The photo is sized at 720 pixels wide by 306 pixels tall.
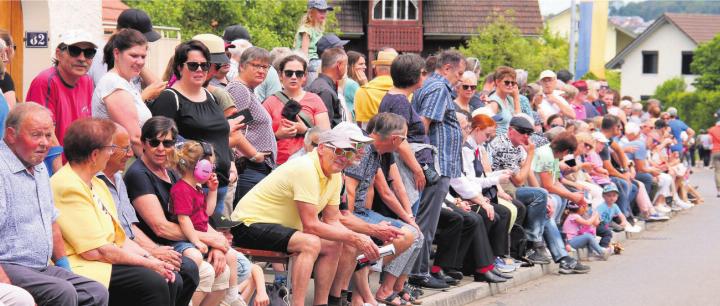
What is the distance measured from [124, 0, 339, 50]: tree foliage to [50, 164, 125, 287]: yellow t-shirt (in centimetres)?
3586

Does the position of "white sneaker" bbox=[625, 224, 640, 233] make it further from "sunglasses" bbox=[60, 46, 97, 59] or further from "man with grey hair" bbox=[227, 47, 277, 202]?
"sunglasses" bbox=[60, 46, 97, 59]

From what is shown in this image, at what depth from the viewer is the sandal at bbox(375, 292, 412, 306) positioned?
10428 mm

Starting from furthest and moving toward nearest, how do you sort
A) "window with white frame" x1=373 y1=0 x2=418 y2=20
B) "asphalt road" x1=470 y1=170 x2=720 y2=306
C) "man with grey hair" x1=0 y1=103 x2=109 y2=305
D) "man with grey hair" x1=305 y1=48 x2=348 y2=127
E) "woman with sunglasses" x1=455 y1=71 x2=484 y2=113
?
"window with white frame" x1=373 y1=0 x2=418 y2=20, "woman with sunglasses" x1=455 y1=71 x2=484 y2=113, "asphalt road" x1=470 y1=170 x2=720 y2=306, "man with grey hair" x1=305 y1=48 x2=348 y2=127, "man with grey hair" x1=0 y1=103 x2=109 y2=305

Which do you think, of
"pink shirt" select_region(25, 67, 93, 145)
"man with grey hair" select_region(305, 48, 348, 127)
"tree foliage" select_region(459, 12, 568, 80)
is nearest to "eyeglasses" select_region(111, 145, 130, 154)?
"pink shirt" select_region(25, 67, 93, 145)

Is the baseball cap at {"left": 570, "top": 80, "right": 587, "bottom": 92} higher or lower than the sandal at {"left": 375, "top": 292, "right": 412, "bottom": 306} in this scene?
higher

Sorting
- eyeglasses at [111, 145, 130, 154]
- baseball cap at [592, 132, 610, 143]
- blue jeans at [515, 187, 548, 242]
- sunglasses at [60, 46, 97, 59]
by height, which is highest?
sunglasses at [60, 46, 97, 59]

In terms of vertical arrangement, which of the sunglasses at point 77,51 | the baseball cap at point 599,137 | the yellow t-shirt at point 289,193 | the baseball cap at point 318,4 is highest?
the baseball cap at point 318,4

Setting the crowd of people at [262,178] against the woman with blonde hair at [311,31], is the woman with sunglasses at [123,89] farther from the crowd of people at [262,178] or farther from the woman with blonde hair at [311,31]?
the woman with blonde hair at [311,31]

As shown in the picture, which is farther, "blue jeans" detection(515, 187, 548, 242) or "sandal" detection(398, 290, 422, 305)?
"blue jeans" detection(515, 187, 548, 242)

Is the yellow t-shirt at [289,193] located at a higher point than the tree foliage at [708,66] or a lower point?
higher

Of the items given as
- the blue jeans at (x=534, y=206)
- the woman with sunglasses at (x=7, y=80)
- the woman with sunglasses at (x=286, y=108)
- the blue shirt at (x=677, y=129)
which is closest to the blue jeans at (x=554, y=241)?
the blue jeans at (x=534, y=206)

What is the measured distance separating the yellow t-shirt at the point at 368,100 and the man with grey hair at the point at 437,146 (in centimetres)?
35

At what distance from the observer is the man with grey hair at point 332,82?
37.8ft

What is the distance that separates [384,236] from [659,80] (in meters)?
83.9
